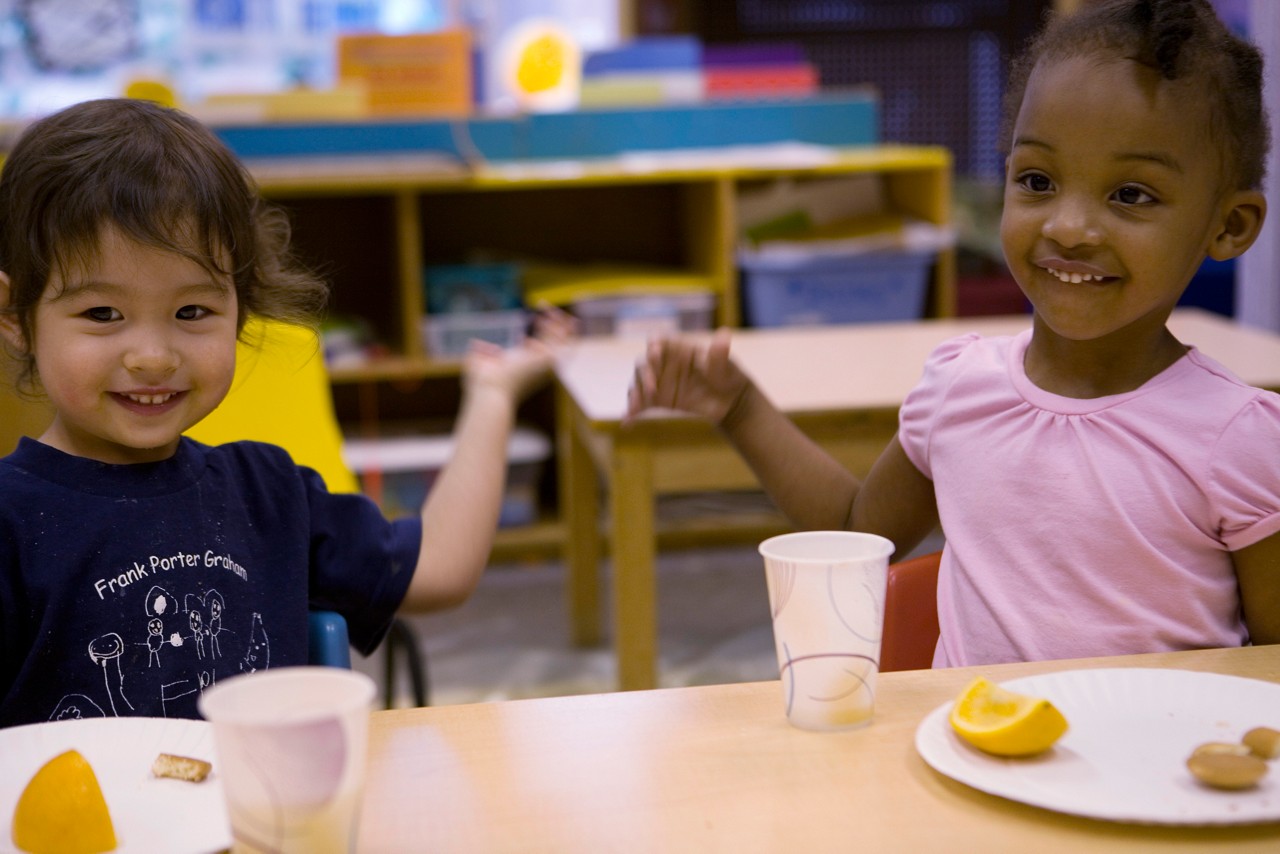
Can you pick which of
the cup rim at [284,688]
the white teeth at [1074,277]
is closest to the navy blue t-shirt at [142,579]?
the cup rim at [284,688]

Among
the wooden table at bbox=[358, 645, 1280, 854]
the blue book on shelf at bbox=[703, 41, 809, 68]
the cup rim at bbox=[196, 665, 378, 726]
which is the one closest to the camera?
the cup rim at bbox=[196, 665, 378, 726]

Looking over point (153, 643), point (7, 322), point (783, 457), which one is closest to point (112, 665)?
point (153, 643)

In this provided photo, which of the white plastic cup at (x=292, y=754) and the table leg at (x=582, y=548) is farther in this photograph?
the table leg at (x=582, y=548)

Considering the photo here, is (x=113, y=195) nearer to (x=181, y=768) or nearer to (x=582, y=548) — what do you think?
(x=181, y=768)

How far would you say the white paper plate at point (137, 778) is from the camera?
663 mm

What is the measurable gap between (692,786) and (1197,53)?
0.67 meters

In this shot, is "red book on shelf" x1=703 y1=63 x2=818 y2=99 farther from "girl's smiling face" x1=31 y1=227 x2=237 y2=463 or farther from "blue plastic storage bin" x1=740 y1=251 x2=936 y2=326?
"girl's smiling face" x1=31 y1=227 x2=237 y2=463

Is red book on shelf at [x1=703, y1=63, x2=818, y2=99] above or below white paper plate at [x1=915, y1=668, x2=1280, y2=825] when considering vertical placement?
above

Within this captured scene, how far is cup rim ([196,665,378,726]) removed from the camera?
54cm

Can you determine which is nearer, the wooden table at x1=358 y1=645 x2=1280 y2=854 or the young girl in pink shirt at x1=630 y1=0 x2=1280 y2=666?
the wooden table at x1=358 y1=645 x2=1280 y2=854

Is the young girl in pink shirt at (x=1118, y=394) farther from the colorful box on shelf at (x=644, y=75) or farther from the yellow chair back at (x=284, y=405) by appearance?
the colorful box on shelf at (x=644, y=75)

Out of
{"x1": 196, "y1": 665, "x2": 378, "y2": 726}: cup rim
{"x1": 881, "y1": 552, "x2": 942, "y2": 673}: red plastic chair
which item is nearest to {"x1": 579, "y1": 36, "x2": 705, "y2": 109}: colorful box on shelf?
{"x1": 881, "y1": 552, "x2": 942, "y2": 673}: red plastic chair

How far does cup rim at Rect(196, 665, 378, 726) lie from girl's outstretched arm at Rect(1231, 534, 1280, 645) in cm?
73

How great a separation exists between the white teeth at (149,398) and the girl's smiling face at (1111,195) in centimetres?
66
